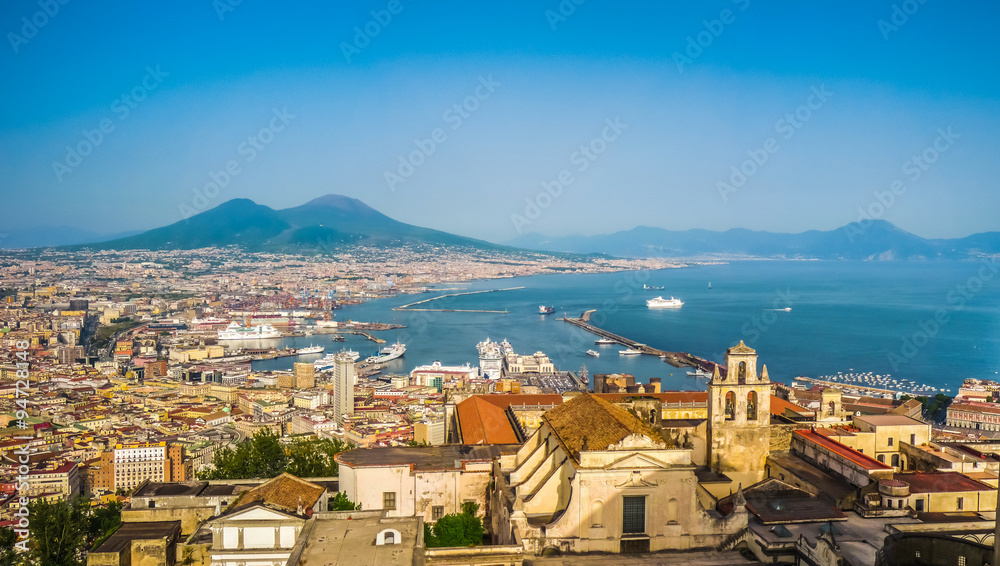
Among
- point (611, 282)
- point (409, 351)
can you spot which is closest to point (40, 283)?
point (409, 351)

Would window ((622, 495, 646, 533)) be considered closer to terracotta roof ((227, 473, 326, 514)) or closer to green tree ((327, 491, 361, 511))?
green tree ((327, 491, 361, 511))

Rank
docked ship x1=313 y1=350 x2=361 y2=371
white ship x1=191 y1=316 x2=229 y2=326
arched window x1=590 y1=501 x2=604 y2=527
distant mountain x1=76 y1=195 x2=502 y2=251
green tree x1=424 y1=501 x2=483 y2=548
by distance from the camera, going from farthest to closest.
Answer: distant mountain x1=76 y1=195 x2=502 y2=251
white ship x1=191 y1=316 x2=229 y2=326
docked ship x1=313 y1=350 x2=361 y2=371
green tree x1=424 y1=501 x2=483 y2=548
arched window x1=590 y1=501 x2=604 y2=527

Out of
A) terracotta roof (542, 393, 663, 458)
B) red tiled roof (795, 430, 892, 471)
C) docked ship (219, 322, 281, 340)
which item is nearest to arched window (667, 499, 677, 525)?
terracotta roof (542, 393, 663, 458)

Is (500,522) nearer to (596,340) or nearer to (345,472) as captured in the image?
(345,472)

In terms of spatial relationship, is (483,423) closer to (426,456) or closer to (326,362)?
(426,456)

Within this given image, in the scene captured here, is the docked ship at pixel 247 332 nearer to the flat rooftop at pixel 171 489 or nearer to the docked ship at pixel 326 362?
the docked ship at pixel 326 362

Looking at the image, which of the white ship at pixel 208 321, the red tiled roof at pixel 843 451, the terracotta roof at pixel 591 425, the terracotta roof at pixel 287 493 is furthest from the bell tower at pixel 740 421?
Answer: the white ship at pixel 208 321
